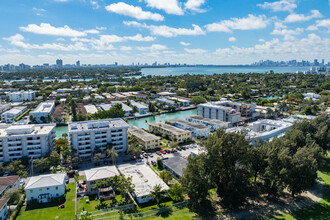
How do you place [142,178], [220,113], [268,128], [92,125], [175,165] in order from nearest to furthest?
1. [142,178]
2. [175,165]
3. [92,125]
4. [268,128]
5. [220,113]

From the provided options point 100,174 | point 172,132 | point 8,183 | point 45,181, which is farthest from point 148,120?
point 8,183

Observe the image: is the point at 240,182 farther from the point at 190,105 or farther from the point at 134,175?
the point at 190,105

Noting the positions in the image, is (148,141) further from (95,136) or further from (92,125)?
(92,125)

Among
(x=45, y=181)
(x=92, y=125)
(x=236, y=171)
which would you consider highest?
(x=92, y=125)

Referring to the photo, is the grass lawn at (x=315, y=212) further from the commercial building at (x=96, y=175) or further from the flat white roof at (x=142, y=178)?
the commercial building at (x=96, y=175)

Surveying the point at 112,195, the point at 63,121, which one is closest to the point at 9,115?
the point at 63,121

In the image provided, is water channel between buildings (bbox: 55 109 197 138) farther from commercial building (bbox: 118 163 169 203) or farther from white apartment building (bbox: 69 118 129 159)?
commercial building (bbox: 118 163 169 203)
